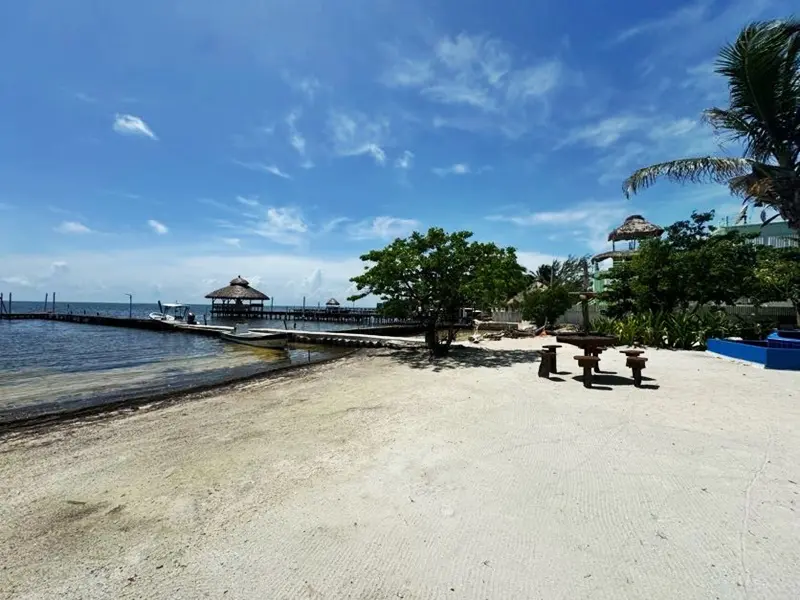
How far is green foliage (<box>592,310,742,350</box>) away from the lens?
48.8 feet

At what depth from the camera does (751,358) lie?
11.5m

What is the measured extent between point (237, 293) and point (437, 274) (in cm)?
4190

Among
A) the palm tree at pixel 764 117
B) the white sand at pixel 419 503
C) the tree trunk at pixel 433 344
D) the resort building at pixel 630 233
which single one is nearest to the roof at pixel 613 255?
the resort building at pixel 630 233

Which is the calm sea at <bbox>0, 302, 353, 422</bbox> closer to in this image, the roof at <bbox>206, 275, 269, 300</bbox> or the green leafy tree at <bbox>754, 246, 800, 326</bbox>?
the green leafy tree at <bbox>754, 246, 800, 326</bbox>

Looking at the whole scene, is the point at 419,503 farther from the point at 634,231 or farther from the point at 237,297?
the point at 237,297

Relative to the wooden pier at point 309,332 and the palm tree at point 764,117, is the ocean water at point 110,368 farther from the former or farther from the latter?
the palm tree at point 764,117

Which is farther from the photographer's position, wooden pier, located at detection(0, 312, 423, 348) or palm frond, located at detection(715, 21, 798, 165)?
wooden pier, located at detection(0, 312, 423, 348)

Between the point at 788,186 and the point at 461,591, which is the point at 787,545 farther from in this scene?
the point at 788,186

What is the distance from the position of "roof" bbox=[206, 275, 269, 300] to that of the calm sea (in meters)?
24.7

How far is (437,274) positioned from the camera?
15.3 metres

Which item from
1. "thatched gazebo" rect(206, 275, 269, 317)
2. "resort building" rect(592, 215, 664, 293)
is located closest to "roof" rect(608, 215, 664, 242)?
"resort building" rect(592, 215, 664, 293)

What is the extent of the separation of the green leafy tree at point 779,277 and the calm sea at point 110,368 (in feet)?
59.8

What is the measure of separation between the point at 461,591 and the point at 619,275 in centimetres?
1954

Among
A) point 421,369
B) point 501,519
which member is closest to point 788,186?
point 421,369
